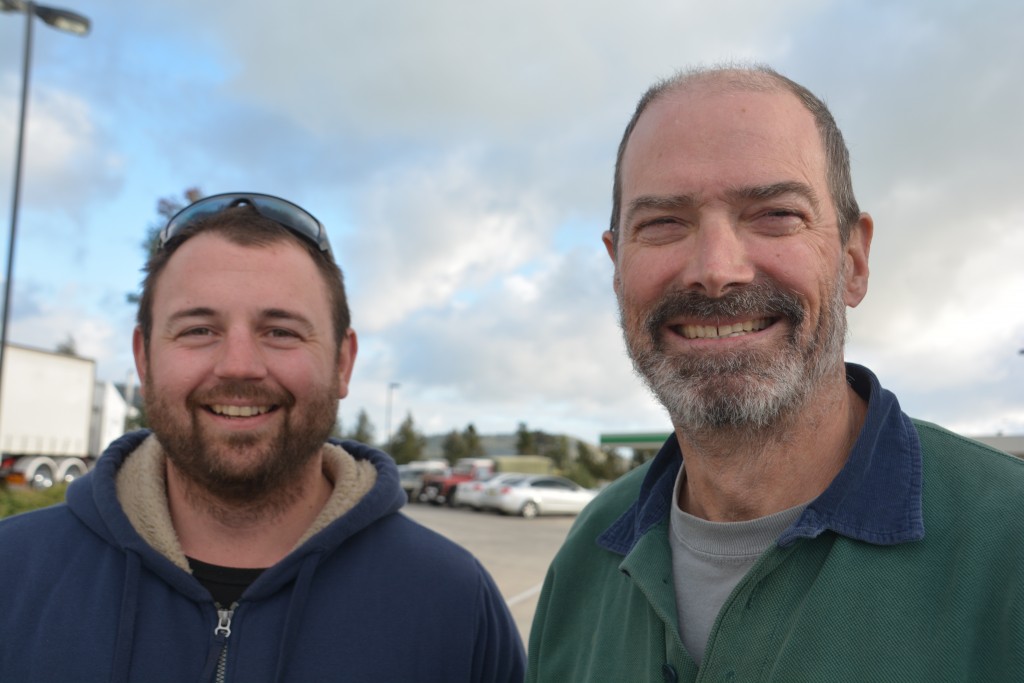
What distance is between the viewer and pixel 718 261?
192cm

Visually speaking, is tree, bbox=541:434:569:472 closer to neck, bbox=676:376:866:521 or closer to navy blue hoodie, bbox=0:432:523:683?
navy blue hoodie, bbox=0:432:523:683

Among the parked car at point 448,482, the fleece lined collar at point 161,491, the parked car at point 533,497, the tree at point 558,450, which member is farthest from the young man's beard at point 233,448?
the tree at point 558,450

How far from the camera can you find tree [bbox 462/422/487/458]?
57.7 metres

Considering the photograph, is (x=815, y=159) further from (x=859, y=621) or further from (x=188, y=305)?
(x=188, y=305)

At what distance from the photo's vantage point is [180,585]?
2369 millimetres

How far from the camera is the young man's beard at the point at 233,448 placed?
2.52m

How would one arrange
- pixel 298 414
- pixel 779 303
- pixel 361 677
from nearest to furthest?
pixel 779 303
pixel 361 677
pixel 298 414

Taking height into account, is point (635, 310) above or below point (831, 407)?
above

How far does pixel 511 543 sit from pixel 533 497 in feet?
25.3

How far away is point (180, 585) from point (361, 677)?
59 cm

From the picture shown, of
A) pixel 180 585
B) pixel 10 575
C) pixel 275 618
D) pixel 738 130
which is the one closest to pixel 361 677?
pixel 275 618

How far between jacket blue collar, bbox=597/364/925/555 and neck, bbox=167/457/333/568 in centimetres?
157

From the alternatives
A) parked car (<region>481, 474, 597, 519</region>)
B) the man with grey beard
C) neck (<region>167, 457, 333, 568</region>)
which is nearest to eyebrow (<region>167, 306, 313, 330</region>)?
neck (<region>167, 457, 333, 568</region>)

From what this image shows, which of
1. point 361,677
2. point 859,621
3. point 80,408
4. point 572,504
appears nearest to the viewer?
point 859,621
